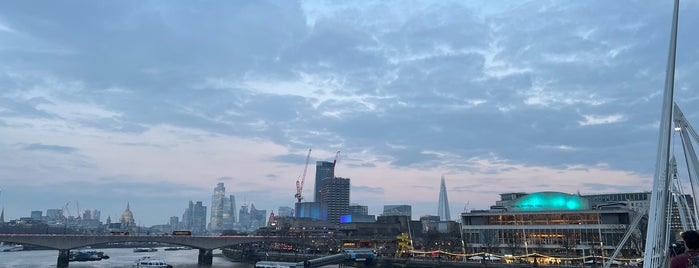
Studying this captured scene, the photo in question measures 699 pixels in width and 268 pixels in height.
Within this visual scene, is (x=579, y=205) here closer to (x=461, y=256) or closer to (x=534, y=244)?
(x=534, y=244)

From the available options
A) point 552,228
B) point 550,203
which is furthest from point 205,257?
point 550,203

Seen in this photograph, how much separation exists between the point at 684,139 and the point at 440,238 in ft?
474

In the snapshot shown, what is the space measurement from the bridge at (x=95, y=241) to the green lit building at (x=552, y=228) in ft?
213

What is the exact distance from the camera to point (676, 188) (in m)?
52.6

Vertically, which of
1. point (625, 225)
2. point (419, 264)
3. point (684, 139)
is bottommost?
point (419, 264)

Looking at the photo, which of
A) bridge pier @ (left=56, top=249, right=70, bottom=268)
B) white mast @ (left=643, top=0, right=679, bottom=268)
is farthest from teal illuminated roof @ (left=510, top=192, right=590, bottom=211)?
bridge pier @ (left=56, top=249, right=70, bottom=268)

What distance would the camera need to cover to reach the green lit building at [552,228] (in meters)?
118

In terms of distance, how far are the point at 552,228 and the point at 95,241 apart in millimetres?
115517

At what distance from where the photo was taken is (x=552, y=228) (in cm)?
12975

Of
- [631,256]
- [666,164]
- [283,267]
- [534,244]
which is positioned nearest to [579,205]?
[534,244]

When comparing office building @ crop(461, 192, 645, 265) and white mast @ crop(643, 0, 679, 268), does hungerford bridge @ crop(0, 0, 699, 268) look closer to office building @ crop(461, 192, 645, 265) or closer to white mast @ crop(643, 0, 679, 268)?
white mast @ crop(643, 0, 679, 268)

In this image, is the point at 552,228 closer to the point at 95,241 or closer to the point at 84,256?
the point at 95,241

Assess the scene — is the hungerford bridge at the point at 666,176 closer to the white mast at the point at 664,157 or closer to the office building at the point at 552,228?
the white mast at the point at 664,157

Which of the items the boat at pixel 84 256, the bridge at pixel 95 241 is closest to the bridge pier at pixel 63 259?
the bridge at pixel 95 241
